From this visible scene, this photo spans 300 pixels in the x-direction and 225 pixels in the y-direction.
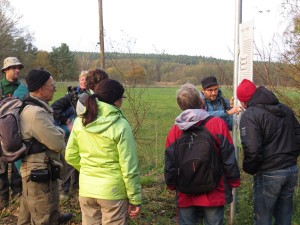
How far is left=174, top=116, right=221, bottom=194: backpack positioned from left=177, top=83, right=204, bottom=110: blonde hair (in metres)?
0.19

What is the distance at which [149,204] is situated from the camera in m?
5.50

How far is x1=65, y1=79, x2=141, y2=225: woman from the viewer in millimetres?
3156

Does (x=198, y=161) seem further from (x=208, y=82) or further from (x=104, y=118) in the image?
(x=208, y=82)

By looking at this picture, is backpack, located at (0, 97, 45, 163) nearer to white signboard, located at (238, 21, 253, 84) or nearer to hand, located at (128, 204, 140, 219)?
hand, located at (128, 204, 140, 219)

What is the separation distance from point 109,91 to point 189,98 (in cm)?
76

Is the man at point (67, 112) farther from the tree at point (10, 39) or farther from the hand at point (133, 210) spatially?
the tree at point (10, 39)

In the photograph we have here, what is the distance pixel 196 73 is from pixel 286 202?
22.1 feet

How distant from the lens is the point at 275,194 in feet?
12.3

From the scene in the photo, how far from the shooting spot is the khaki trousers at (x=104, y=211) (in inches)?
129

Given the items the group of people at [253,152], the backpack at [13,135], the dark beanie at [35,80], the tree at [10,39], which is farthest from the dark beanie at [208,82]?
the tree at [10,39]

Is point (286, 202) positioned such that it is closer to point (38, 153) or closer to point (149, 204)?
point (149, 204)

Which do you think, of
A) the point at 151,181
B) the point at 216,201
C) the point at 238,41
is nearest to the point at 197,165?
the point at 216,201

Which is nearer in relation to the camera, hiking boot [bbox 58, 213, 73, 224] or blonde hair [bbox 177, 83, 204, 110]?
blonde hair [bbox 177, 83, 204, 110]

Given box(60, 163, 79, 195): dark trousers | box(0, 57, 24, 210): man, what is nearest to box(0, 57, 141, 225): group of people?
box(60, 163, 79, 195): dark trousers
